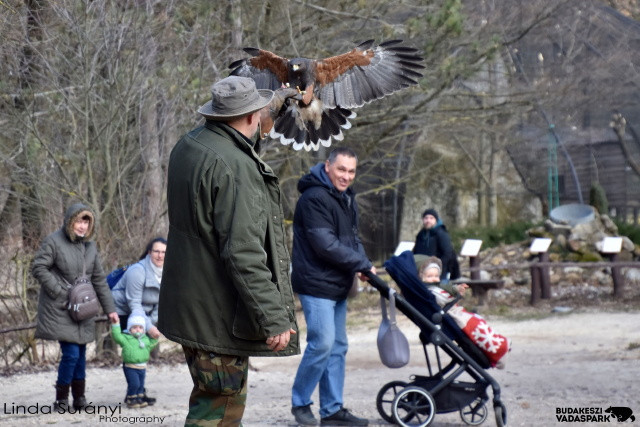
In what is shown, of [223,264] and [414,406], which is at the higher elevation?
[223,264]

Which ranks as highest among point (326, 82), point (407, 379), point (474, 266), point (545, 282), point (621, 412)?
point (326, 82)

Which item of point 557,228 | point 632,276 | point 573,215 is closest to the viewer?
point 632,276

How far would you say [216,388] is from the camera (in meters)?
3.51

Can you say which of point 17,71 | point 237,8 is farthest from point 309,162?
point 17,71

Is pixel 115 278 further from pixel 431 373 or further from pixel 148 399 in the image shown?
pixel 431 373

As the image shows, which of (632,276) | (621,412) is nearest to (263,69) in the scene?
(621,412)

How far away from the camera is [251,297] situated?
3348mm

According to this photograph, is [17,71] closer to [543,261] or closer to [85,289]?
[85,289]

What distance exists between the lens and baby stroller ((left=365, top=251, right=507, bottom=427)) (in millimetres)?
5527

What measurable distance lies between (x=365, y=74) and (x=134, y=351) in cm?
287

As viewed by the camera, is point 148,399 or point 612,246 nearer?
point 148,399

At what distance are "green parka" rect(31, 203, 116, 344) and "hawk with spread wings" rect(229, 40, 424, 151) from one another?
1.64 meters

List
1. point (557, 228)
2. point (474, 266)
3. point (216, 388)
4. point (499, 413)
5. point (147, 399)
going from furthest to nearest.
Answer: point (557, 228) → point (474, 266) → point (147, 399) → point (499, 413) → point (216, 388)

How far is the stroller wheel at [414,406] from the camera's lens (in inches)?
217
